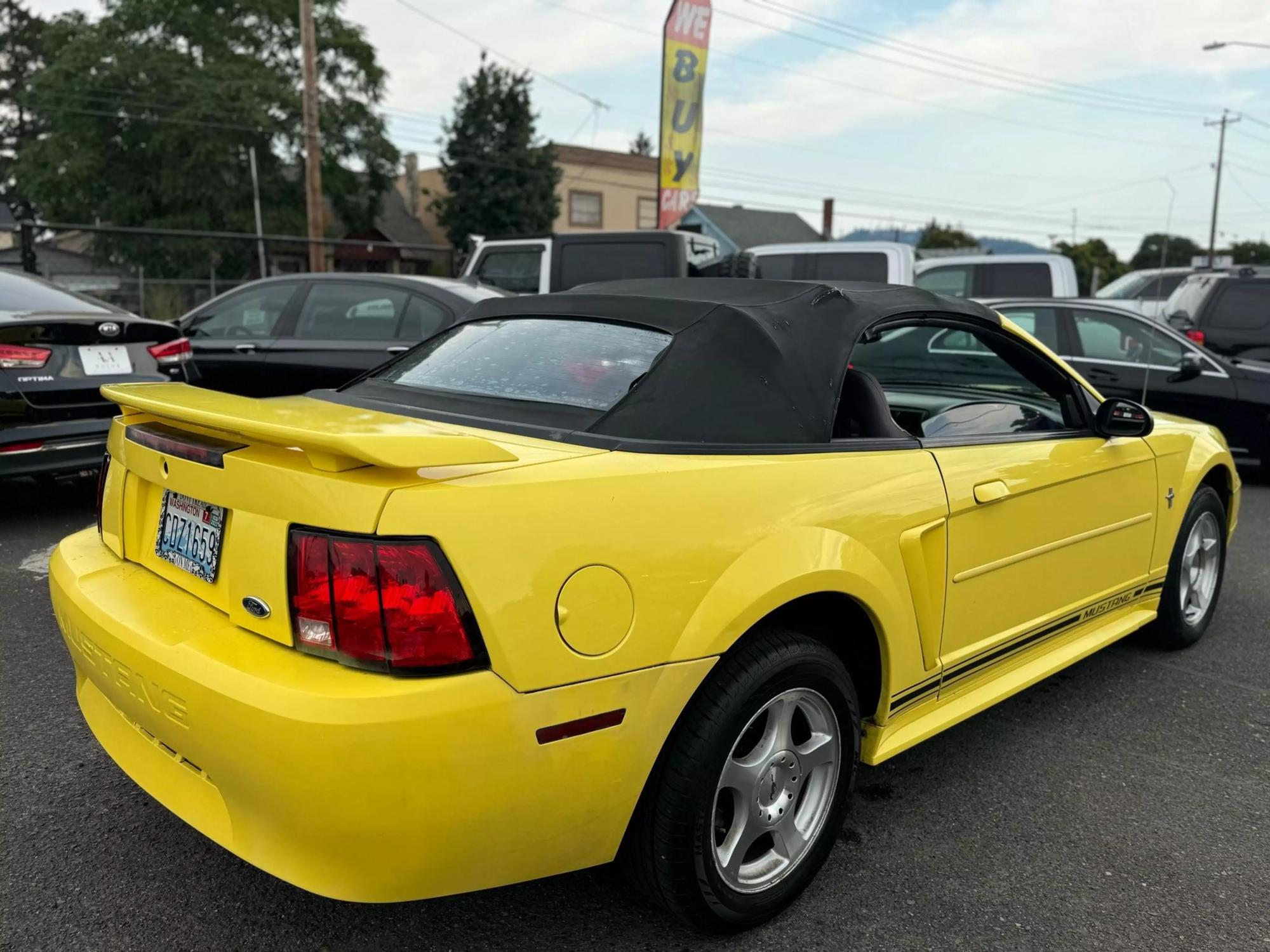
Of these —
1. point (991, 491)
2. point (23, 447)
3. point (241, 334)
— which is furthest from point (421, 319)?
point (991, 491)

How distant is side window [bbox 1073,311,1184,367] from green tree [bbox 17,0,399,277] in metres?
28.5

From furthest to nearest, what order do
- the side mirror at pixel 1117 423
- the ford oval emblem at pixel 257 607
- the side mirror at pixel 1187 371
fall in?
1. the side mirror at pixel 1187 371
2. the side mirror at pixel 1117 423
3. the ford oval emblem at pixel 257 607

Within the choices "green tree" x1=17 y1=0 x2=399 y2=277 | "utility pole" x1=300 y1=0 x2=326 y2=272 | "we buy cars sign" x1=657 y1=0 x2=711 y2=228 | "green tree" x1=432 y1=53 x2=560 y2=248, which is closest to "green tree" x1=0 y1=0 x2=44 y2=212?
"green tree" x1=17 y1=0 x2=399 y2=277

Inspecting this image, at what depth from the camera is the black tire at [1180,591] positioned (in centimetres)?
382

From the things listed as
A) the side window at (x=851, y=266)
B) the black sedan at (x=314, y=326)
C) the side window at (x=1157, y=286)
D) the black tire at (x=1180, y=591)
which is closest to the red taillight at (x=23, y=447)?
the black sedan at (x=314, y=326)

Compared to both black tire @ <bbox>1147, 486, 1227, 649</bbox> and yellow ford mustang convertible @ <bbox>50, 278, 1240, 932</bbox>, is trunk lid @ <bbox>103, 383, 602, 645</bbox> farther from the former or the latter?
black tire @ <bbox>1147, 486, 1227, 649</bbox>

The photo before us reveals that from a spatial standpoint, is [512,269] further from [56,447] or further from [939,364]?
[939,364]

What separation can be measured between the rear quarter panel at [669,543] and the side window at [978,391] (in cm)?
49

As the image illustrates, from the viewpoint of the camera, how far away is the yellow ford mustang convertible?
1.70m

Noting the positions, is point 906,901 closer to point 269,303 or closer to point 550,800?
point 550,800

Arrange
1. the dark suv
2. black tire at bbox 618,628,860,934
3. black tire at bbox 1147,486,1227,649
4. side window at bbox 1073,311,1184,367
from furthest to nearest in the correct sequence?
the dark suv
side window at bbox 1073,311,1184,367
black tire at bbox 1147,486,1227,649
black tire at bbox 618,628,860,934

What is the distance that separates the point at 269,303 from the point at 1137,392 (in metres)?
6.81

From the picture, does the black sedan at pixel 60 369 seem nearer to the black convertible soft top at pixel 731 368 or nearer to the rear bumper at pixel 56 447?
the rear bumper at pixel 56 447

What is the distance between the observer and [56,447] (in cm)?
507
